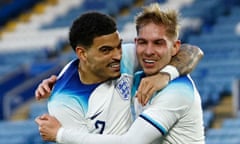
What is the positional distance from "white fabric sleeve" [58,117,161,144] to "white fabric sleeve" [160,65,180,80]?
0.90ft

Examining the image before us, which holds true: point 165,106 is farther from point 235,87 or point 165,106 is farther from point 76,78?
point 235,87

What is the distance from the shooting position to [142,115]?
412 cm

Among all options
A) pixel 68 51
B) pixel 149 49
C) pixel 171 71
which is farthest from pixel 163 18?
pixel 68 51

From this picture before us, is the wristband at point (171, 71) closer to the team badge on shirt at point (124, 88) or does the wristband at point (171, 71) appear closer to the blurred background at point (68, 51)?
the team badge on shirt at point (124, 88)

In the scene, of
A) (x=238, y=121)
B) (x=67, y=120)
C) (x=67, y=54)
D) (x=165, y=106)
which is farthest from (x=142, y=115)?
(x=67, y=54)

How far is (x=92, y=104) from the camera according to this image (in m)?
4.37

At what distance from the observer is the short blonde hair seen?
13.6ft

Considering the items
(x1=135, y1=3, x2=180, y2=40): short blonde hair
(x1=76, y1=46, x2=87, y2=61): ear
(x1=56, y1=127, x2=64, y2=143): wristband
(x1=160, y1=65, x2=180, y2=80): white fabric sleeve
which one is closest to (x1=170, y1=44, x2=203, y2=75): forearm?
(x1=160, y1=65, x2=180, y2=80): white fabric sleeve

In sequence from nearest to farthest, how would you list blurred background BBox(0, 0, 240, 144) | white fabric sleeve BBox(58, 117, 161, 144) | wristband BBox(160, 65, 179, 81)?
white fabric sleeve BBox(58, 117, 161, 144) → wristband BBox(160, 65, 179, 81) → blurred background BBox(0, 0, 240, 144)

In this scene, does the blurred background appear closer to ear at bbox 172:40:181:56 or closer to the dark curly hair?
ear at bbox 172:40:181:56

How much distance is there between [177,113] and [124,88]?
0.43 metres

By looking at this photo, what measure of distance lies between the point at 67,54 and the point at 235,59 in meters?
3.10

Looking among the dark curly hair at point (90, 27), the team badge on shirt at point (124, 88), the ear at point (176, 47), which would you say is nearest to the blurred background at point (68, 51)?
the team badge on shirt at point (124, 88)

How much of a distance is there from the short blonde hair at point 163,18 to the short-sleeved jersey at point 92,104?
0.42 m
